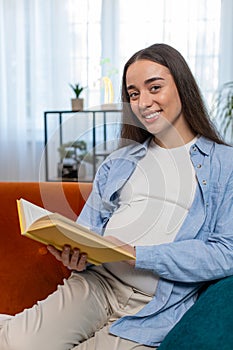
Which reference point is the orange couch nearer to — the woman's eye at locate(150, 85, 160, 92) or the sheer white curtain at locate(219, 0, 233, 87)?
the woman's eye at locate(150, 85, 160, 92)

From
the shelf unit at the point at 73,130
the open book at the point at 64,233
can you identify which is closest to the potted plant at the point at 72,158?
the shelf unit at the point at 73,130

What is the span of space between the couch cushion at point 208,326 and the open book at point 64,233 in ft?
0.56

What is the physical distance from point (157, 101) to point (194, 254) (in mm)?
380

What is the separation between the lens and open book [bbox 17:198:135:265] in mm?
959

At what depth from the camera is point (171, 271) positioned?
1.16m

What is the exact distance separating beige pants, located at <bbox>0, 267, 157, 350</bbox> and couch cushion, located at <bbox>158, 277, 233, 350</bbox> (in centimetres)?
20

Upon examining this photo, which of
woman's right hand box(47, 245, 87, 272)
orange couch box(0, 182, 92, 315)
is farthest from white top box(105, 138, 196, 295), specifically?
orange couch box(0, 182, 92, 315)

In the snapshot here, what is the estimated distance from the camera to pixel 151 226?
1.26m

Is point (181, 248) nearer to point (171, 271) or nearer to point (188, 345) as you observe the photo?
point (171, 271)

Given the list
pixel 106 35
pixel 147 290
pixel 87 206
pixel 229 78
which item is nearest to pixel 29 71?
pixel 106 35

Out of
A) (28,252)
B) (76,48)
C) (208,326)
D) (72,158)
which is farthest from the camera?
(76,48)

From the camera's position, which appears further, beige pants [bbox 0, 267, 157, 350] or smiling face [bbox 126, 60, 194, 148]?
smiling face [bbox 126, 60, 194, 148]

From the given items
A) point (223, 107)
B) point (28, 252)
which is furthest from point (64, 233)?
point (223, 107)

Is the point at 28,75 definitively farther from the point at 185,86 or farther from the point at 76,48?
the point at 185,86
